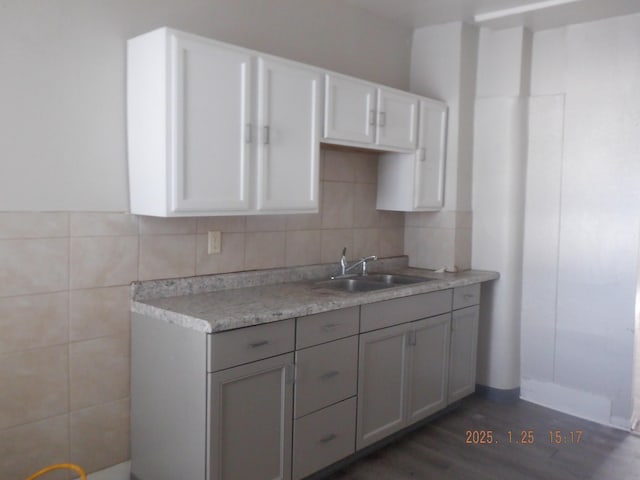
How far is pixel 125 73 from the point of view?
7.51 feet

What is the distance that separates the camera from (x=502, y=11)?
3.32m

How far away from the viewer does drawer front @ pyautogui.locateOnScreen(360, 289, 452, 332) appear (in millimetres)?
2650

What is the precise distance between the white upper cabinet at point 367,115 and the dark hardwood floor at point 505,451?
5.45 ft

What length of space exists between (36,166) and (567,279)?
122 inches

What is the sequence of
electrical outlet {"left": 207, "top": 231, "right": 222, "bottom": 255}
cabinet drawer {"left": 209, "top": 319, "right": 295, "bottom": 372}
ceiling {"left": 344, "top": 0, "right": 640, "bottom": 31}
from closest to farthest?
1. cabinet drawer {"left": 209, "top": 319, "right": 295, "bottom": 372}
2. electrical outlet {"left": 207, "top": 231, "right": 222, "bottom": 255}
3. ceiling {"left": 344, "top": 0, "right": 640, "bottom": 31}

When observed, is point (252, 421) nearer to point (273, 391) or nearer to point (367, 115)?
point (273, 391)

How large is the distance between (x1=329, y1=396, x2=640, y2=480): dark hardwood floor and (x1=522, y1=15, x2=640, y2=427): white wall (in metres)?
0.28

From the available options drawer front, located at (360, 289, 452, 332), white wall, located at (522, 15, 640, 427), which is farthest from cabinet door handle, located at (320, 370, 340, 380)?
white wall, located at (522, 15, 640, 427)

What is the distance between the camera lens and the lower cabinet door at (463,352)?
3.29 meters

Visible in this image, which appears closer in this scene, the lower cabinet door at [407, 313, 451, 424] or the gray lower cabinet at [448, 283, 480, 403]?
the lower cabinet door at [407, 313, 451, 424]

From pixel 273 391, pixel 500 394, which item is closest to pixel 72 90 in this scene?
pixel 273 391

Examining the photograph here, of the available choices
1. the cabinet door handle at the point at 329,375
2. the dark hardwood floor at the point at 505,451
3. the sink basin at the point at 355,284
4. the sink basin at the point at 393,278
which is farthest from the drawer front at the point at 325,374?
the sink basin at the point at 393,278

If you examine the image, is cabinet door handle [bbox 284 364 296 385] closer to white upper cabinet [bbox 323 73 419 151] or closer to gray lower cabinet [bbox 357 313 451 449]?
gray lower cabinet [bbox 357 313 451 449]

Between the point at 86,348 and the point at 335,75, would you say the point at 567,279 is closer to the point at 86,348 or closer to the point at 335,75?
the point at 335,75
